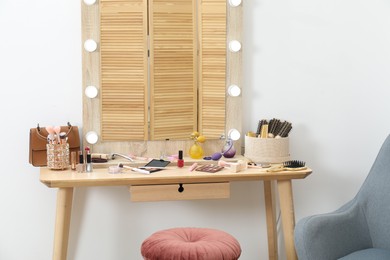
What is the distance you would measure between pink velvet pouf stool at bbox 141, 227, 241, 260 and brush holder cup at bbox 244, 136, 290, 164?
442 millimetres

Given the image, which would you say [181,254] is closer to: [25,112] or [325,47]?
[25,112]

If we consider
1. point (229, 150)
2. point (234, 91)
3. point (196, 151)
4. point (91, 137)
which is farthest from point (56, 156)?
point (234, 91)

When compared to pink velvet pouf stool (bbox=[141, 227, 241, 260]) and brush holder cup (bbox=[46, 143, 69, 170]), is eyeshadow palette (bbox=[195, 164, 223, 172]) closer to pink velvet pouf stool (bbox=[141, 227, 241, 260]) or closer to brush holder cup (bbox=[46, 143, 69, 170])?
pink velvet pouf stool (bbox=[141, 227, 241, 260])

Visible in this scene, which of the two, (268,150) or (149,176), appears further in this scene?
(268,150)

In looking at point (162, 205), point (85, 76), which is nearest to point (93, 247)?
point (162, 205)

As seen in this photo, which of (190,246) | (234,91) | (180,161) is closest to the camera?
(190,246)

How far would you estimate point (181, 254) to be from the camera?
82.9 inches

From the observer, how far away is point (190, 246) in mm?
2152

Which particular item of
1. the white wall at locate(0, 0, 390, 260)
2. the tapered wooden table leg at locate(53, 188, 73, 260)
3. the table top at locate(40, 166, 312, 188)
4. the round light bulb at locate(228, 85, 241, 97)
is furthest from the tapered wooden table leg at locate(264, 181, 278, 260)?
the tapered wooden table leg at locate(53, 188, 73, 260)

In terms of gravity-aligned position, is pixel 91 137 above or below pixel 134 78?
below

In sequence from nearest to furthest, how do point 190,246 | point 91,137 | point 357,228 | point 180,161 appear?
point 190,246
point 357,228
point 180,161
point 91,137

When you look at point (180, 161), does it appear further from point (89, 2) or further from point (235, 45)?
point (89, 2)

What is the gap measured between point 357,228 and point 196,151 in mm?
766

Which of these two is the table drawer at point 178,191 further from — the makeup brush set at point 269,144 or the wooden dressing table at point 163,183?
the makeup brush set at point 269,144
